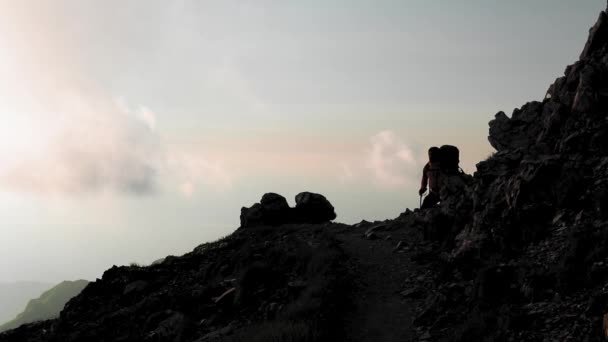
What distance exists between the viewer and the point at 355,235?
33.8 meters

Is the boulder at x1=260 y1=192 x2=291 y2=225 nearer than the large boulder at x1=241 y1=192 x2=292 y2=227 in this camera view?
No

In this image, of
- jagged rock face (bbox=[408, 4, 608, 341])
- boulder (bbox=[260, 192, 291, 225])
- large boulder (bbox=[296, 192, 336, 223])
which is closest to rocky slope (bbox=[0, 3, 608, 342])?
jagged rock face (bbox=[408, 4, 608, 341])

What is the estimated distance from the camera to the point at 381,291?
19.8 m

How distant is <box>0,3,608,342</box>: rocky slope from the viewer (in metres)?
13.3

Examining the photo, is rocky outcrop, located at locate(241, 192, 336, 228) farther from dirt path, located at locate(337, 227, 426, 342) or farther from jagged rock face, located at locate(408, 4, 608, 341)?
jagged rock face, located at locate(408, 4, 608, 341)

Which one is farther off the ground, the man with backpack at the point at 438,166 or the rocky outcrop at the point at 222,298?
the man with backpack at the point at 438,166

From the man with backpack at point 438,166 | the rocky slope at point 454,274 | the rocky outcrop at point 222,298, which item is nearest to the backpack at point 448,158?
the man with backpack at point 438,166

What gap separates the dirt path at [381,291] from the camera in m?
15.5

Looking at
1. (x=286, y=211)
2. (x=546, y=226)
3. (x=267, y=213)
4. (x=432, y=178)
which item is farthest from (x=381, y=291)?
(x=286, y=211)

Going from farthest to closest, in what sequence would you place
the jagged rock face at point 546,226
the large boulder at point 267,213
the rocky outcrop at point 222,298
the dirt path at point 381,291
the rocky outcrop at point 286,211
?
the rocky outcrop at point 286,211
the large boulder at point 267,213
the rocky outcrop at point 222,298
the dirt path at point 381,291
the jagged rock face at point 546,226

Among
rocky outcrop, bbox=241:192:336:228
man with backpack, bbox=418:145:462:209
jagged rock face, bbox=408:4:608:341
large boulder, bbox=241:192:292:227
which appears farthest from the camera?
rocky outcrop, bbox=241:192:336:228

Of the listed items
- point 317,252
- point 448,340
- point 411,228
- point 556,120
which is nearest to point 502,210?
point 556,120

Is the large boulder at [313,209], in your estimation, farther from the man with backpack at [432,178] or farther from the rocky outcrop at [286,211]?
the man with backpack at [432,178]

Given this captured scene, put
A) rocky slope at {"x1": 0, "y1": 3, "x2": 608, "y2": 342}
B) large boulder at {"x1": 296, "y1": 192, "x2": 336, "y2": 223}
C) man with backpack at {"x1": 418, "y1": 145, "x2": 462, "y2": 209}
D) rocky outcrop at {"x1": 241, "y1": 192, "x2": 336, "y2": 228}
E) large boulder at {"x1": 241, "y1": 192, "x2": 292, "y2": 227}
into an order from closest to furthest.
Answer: rocky slope at {"x1": 0, "y1": 3, "x2": 608, "y2": 342}, man with backpack at {"x1": 418, "y1": 145, "x2": 462, "y2": 209}, large boulder at {"x1": 241, "y1": 192, "x2": 292, "y2": 227}, rocky outcrop at {"x1": 241, "y1": 192, "x2": 336, "y2": 228}, large boulder at {"x1": 296, "y1": 192, "x2": 336, "y2": 223}
